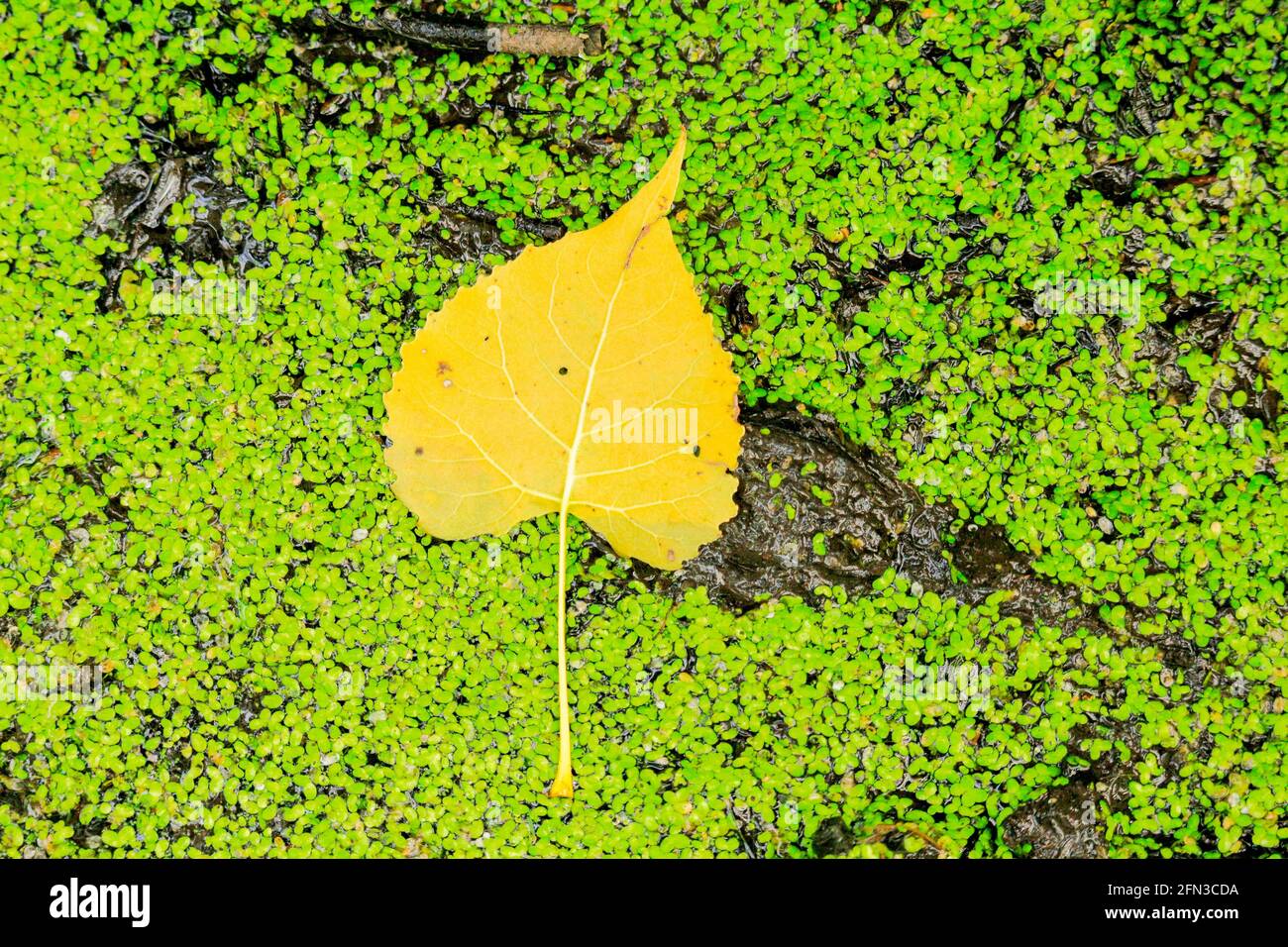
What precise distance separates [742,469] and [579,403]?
573 mm

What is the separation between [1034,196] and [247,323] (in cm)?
222

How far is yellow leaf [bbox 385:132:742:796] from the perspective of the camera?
209cm

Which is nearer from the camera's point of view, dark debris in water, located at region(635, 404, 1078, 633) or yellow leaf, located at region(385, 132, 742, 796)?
yellow leaf, located at region(385, 132, 742, 796)

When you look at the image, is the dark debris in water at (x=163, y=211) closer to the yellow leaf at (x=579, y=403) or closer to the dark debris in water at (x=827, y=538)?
the yellow leaf at (x=579, y=403)

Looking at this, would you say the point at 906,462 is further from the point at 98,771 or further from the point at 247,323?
the point at 98,771

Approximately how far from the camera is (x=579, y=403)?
2201 millimetres

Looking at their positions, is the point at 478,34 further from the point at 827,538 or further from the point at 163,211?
the point at 827,538

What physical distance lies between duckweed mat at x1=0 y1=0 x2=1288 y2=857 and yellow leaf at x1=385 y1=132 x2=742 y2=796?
0.93ft

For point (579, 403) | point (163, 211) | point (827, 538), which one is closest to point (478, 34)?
point (163, 211)

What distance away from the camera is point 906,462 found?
100.0 inches

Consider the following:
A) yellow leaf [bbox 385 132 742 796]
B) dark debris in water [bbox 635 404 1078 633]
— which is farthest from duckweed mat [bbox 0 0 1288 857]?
yellow leaf [bbox 385 132 742 796]

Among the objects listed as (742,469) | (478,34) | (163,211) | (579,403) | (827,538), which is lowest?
(827,538)

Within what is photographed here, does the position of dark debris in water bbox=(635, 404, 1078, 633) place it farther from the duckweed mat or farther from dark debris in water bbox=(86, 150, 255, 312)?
dark debris in water bbox=(86, 150, 255, 312)
